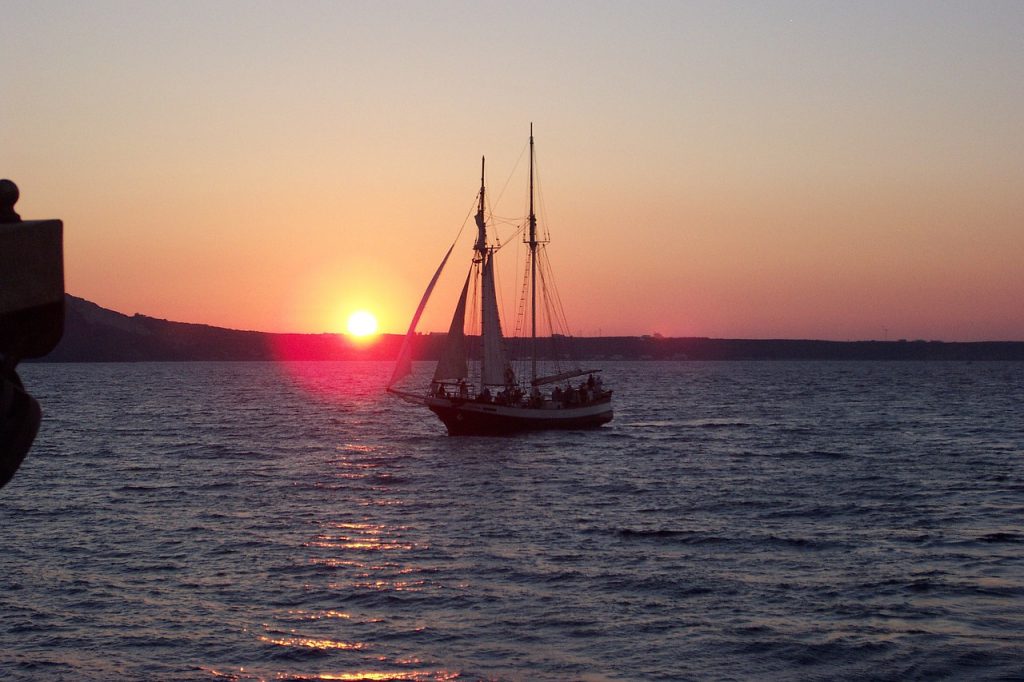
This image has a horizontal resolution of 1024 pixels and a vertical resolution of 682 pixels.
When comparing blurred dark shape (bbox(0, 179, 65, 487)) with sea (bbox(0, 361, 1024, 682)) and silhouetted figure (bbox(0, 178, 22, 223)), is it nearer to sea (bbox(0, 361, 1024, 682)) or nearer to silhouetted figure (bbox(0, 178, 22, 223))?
silhouetted figure (bbox(0, 178, 22, 223))

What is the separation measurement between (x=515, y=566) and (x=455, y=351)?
3938cm

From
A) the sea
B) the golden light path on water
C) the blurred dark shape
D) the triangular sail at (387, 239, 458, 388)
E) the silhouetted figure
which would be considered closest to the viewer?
the blurred dark shape

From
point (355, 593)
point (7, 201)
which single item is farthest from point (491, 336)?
point (7, 201)

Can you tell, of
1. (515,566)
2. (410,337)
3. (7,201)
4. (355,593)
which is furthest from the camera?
(410,337)

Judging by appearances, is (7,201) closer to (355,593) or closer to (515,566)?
(355,593)

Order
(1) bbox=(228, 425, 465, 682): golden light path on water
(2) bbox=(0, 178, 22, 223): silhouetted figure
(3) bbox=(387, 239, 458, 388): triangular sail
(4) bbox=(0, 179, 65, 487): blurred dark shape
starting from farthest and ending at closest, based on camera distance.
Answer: (3) bbox=(387, 239, 458, 388): triangular sail
(1) bbox=(228, 425, 465, 682): golden light path on water
(2) bbox=(0, 178, 22, 223): silhouetted figure
(4) bbox=(0, 179, 65, 487): blurred dark shape

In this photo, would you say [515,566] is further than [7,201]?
Yes

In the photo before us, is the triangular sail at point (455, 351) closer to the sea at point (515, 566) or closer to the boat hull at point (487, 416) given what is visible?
the boat hull at point (487, 416)

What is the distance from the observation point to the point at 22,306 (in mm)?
2590

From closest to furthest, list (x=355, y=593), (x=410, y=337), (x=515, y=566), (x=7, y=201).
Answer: (x=7, y=201)
(x=355, y=593)
(x=515, y=566)
(x=410, y=337)

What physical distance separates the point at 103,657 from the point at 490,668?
7035 millimetres

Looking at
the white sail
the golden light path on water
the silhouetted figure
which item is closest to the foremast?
the white sail

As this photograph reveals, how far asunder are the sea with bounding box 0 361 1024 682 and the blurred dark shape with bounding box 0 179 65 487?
55.3 ft

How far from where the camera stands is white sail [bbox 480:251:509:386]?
2606 inches
